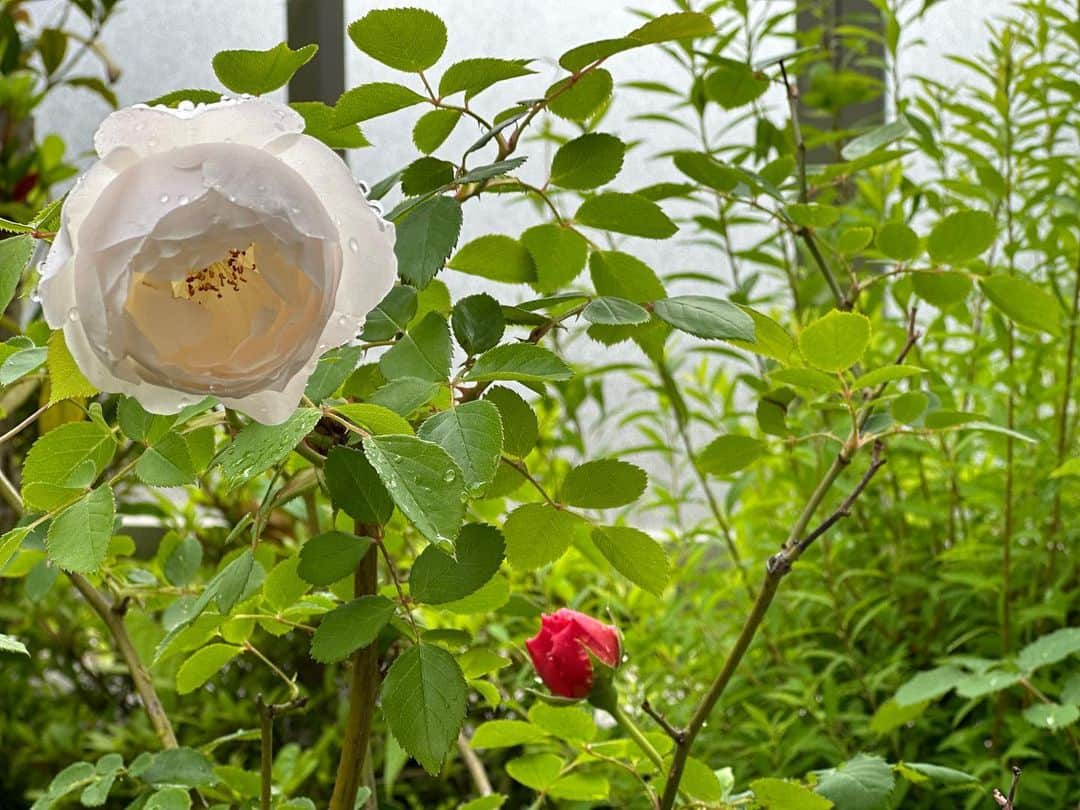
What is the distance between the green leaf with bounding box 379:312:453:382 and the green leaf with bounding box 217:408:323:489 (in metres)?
0.05

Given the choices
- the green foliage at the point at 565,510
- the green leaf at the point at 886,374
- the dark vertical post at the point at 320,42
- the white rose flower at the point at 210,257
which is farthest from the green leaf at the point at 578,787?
the dark vertical post at the point at 320,42

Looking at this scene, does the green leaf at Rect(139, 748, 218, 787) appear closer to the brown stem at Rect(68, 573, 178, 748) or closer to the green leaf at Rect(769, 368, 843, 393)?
the brown stem at Rect(68, 573, 178, 748)

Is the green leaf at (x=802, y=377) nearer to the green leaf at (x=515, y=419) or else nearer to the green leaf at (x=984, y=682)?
the green leaf at (x=515, y=419)

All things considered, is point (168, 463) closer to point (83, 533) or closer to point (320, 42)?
point (83, 533)

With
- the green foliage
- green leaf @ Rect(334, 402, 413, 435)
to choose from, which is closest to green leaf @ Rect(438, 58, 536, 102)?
the green foliage

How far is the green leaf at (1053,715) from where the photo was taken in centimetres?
60

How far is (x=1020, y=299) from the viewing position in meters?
0.50

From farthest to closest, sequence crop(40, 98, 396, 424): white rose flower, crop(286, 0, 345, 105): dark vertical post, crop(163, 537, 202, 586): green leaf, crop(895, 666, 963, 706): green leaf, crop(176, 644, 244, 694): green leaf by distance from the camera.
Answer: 1. crop(286, 0, 345, 105): dark vertical post
2. crop(895, 666, 963, 706): green leaf
3. crop(163, 537, 202, 586): green leaf
4. crop(176, 644, 244, 694): green leaf
5. crop(40, 98, 396, 424): white rose flower

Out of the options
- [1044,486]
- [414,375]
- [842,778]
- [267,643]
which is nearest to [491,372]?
[414,375]

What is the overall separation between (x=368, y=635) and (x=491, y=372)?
8cm

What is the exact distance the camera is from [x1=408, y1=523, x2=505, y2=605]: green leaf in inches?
13.1

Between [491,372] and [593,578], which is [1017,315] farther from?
[593,578]

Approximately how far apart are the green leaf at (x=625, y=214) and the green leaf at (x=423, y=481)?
0.15 meters

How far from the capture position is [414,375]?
0.33 meters
